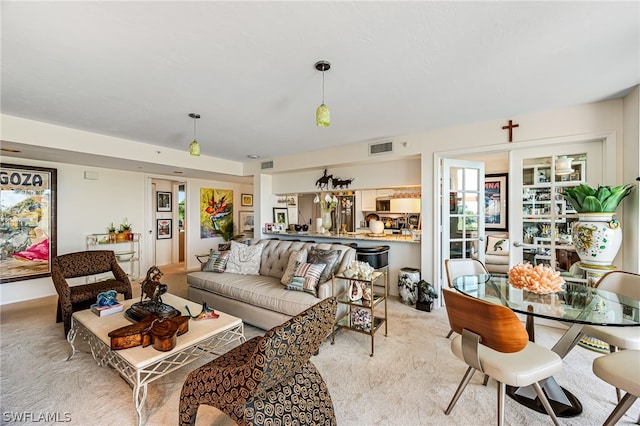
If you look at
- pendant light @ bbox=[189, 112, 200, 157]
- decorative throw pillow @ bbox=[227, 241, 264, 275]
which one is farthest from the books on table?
pendant light @ bbox=[189, 112, 200, 157]

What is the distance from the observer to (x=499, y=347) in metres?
1.52

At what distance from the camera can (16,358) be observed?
2.53 meters

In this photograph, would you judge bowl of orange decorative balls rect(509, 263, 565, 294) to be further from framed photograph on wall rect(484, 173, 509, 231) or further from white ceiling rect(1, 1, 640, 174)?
framed photograph on wall rect(484, 173, 509, 231)

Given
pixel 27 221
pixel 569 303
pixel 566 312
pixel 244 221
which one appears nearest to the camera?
pixel 566 312

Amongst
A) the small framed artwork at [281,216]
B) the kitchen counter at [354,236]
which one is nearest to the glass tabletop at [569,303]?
the kitchen counter at [354,236]

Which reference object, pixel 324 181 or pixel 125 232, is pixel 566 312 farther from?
pixel 125 232

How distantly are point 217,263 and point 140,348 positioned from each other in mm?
1907

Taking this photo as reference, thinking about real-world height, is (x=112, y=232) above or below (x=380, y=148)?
below

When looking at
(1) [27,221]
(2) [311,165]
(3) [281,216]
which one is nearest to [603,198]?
(2) [311,165]

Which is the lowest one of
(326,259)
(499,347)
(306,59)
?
(499,347)

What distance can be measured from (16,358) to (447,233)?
16.3 feet

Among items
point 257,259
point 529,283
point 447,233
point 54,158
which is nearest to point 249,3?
point 529,283

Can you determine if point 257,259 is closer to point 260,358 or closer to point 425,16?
point 260,358

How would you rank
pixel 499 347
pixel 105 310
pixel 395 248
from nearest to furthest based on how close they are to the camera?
pixel 499 347
pixel 105 310
pixel 395 248
